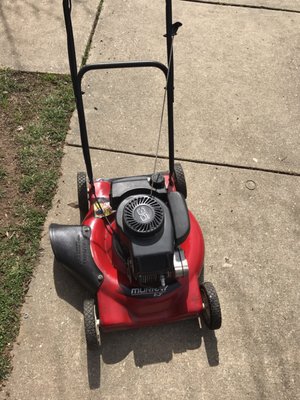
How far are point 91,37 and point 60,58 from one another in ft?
1.37

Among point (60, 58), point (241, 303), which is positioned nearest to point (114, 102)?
point (60, 58)

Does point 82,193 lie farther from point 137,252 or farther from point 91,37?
point 91,37

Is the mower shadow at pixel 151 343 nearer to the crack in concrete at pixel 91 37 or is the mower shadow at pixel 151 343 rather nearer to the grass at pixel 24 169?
the grass at pixel 24 169

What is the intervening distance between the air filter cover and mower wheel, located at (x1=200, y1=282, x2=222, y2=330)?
610mm

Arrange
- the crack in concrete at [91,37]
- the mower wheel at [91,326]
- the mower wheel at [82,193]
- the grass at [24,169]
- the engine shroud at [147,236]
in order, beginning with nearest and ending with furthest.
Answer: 1. the engine shroud at [147,236]
2. the mower wheel at [91,326]
3. the grass at [24,169]
4. the mower wheel at [82,193]
5. the crack in concrete at [91,37]

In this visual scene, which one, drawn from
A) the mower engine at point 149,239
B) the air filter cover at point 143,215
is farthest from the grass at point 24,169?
the air filter cover at point 143,215

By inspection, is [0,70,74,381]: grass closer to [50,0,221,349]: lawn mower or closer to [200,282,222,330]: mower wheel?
[50,0,221,349]: lawn mower

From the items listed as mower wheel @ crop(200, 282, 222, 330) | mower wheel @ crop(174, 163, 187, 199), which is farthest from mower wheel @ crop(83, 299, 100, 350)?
mower wheel @ crop(174, 163, 187, 199)

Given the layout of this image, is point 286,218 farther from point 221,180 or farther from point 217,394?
Answer: point 217,394

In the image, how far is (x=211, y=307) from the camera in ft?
8.96

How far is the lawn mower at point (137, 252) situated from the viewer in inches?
96.7

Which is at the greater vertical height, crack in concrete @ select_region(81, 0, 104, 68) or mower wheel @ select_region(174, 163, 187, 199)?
crack in concrete @ select_region(81, 0, 104, 68)

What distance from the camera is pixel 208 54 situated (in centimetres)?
443

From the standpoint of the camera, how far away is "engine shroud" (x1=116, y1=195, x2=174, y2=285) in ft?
7.94
